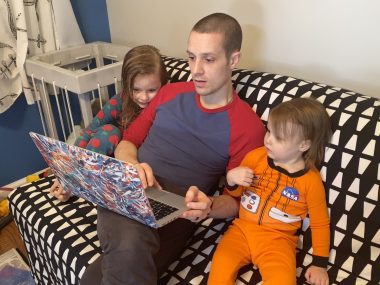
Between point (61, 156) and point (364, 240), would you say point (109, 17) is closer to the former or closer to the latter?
point (61, 156)

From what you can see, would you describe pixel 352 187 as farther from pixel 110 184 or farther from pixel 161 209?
pixel 110 184

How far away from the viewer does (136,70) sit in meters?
1.42

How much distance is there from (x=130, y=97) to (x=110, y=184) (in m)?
0.66

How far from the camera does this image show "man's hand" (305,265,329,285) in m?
1.03

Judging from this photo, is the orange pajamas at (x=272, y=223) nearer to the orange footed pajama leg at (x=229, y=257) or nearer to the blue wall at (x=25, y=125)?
the orange footed pajama leg at (x=229, y=257)

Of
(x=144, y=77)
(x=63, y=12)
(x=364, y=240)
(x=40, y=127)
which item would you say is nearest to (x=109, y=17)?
(x=63, y=12)

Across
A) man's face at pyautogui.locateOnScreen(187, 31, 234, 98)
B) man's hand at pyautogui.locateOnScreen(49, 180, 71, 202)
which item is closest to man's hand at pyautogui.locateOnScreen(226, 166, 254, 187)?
man's face at pyautogui.locateOnScreen(187, 31, 234, 98)

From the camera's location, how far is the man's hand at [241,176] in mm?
1100

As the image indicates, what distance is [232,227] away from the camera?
1188 mm

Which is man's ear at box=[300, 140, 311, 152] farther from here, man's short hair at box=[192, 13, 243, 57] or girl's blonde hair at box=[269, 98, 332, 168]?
man's short hair at box=[192, 13, 243, 57]

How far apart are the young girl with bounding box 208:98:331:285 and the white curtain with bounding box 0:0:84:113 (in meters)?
1.30

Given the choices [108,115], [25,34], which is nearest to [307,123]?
[108,115]

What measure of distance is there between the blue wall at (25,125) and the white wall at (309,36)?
60 centimetres

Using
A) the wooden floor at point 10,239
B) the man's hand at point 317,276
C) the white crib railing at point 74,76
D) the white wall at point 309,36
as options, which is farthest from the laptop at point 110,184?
the wooden floor at point 10,239
